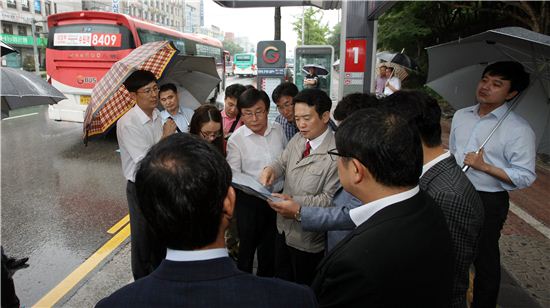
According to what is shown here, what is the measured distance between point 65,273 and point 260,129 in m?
2.33

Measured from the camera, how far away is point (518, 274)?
11.5ft

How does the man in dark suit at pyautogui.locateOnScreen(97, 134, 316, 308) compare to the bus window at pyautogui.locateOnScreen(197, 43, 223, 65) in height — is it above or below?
below

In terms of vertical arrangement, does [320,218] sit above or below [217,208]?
below

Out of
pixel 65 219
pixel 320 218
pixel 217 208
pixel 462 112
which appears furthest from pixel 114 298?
pixel 65 219

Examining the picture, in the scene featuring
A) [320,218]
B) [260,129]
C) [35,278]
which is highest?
[260,129]

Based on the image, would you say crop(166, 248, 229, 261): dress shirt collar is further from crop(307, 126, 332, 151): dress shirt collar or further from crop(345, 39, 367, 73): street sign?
crop(345, 39, 367, 73): street sign

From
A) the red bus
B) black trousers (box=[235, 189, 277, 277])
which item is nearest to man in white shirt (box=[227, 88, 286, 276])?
black trousers (box=[235, 189, 277, 277])

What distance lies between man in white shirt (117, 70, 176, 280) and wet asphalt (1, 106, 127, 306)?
108 cm

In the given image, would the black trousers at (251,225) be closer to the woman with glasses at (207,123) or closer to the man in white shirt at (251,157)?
the man in white shirt at (251,157)

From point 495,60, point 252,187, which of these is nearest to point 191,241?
point 252,187

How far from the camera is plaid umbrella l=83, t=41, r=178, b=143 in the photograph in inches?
105

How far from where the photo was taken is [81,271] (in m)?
3.54

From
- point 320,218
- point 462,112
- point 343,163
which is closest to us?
point 343,163

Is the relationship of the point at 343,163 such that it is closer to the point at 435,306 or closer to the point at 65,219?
the point at 435,306
